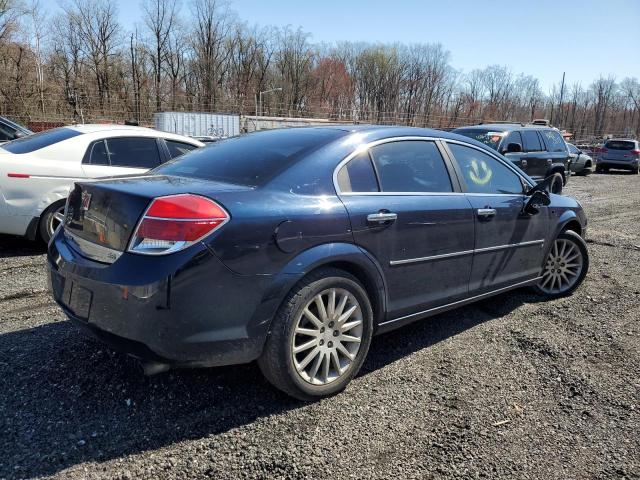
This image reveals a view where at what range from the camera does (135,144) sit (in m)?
6.41

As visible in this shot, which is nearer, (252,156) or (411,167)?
(252,156)

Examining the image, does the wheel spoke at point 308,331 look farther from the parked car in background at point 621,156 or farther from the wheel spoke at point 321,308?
the parked car in background at point 621,156

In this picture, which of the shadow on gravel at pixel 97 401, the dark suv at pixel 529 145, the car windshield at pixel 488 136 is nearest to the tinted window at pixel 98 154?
the shadow on gravel at pixel 97 401

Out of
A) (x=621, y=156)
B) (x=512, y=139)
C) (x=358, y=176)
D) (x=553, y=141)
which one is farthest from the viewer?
(x=621, y=156)

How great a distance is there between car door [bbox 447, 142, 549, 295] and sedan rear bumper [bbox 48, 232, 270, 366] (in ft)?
6.59

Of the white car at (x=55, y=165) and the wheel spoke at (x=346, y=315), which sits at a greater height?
the white car at (x=55, y=165)

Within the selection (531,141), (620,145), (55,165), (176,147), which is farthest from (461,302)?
(620,145)

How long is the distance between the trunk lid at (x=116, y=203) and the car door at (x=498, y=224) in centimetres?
195

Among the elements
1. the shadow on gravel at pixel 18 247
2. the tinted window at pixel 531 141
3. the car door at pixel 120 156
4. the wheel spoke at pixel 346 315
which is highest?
the tinted window at pixel 531 141

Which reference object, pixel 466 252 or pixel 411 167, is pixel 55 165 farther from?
pixel 466 252

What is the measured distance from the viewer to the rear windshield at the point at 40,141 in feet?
18.9

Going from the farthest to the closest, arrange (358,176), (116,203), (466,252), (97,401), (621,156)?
(621,156) → (466,252) → (358,176) → (97,401) → (116,203)

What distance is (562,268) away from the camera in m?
4.95

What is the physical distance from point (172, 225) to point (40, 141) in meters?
4.48
